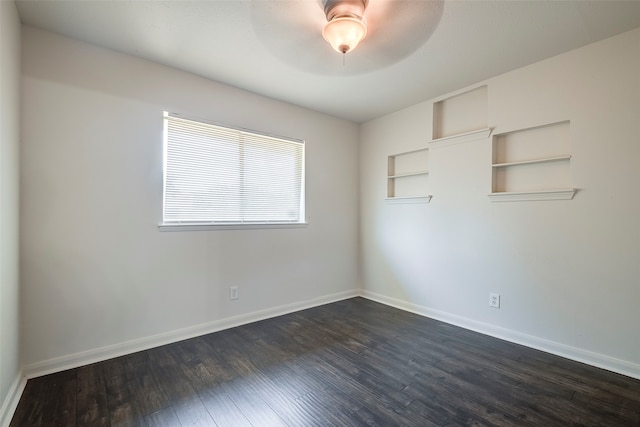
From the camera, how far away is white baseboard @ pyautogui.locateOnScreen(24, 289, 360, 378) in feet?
6.61

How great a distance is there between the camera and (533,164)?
2.54 m

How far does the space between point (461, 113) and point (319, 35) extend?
6.01ft

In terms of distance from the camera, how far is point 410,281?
3.42 metres

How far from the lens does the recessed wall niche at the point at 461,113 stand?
288 cm

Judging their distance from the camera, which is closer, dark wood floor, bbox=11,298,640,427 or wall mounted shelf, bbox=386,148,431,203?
dark wood floor, bbox=11,298,640,427

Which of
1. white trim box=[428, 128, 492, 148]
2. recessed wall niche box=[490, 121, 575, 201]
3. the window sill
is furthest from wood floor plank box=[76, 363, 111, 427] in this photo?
white trim box=[428, 128, 492, 148]

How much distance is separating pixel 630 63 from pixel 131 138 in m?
3.77

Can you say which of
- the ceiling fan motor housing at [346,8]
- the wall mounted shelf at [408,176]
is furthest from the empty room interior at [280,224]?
the wall mounted shelf at [408,176]

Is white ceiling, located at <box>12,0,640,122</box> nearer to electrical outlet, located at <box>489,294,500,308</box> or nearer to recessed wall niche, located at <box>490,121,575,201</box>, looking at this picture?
recessed wall niche, located at <box>490,121,575,201</box>

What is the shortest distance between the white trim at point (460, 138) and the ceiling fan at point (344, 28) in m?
1.12

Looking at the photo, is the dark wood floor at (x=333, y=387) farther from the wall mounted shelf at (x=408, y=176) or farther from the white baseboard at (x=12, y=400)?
the wall mounted shelf at (x=408, y=176)

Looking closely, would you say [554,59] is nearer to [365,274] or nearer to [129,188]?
[365,274]

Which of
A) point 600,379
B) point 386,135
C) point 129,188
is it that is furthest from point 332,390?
point 386,135

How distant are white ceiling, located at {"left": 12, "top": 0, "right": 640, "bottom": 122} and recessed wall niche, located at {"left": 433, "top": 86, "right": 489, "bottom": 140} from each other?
21 centimetres
